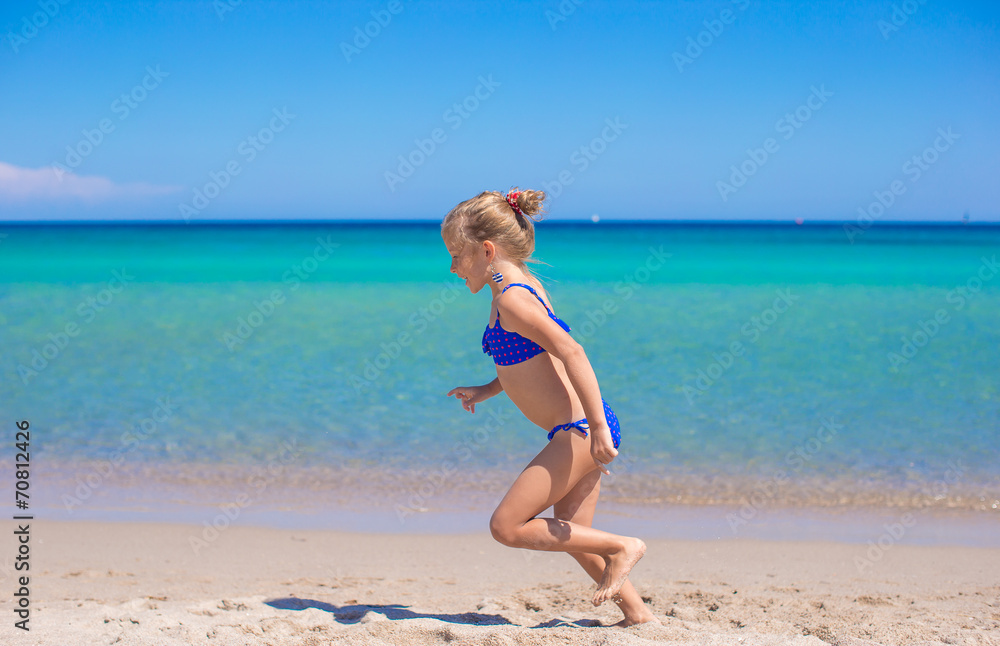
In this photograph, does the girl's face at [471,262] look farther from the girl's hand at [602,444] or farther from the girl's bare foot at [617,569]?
the girl's bare foot at [617,569]

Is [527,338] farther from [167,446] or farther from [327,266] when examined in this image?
[327,266]

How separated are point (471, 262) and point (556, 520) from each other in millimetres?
961

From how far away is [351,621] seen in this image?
3.00 meters

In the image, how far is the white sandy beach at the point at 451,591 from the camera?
277 cm

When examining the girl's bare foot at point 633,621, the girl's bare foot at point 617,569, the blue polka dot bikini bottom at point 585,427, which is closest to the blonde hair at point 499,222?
the blue polka dot bikini bottom at point 585,427

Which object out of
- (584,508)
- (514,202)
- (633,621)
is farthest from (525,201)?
(633,621)

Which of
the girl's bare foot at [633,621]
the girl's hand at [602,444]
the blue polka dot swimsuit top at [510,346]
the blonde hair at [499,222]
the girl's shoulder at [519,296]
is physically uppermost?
the blonde hair at [499,222]

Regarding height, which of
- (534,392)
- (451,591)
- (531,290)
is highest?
(531,290)

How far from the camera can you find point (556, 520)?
264 centimetres

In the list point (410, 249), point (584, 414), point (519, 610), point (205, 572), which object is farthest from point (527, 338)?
point (410, 249)

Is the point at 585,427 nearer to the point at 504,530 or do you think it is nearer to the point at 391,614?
the point at 504,530

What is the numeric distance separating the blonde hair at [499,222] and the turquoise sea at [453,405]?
0.14 metres

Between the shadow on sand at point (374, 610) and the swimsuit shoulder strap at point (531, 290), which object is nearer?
the swimsuit shoulder strap at point (531, 290)

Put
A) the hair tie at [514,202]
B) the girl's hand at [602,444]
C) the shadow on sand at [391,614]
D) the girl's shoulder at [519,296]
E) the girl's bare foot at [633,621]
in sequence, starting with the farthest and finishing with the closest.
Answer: the shadow on sand at [391,614], the girl's bare foot at [633,621], the hair tie at [514,202], the girl's shoulder at [519,296], the girl's hand at [602,444]
